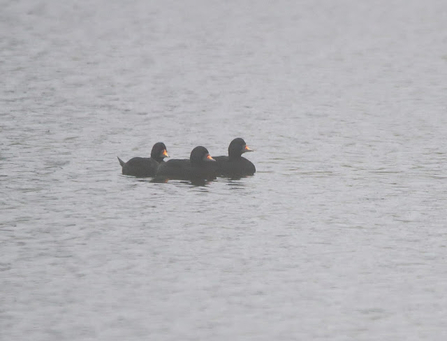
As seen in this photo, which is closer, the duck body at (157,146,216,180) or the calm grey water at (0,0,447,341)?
the calm grey water at (0,0,447,341)

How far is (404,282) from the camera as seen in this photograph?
11328mm

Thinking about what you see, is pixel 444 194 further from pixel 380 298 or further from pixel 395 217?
pixel 380 298

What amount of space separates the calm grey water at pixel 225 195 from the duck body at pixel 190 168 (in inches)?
18.3

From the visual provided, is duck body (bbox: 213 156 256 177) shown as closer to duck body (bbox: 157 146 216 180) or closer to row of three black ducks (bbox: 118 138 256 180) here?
row of three black ducks (bbox: 118 138 256 180)

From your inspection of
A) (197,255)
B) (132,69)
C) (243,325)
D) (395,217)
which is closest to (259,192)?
(395,217)

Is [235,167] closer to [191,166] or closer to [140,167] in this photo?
[191,166]

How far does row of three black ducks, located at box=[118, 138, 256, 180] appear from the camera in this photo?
17.5 m

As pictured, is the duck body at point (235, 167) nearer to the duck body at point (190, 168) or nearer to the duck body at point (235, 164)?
the duck body at point (235, 164)

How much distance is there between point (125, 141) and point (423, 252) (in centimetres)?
941

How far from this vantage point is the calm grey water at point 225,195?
10.3 metres

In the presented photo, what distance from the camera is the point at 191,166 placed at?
17.5m

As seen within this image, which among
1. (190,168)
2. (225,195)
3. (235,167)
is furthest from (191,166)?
(225,195)

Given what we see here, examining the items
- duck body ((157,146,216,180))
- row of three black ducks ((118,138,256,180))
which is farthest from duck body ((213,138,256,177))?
duck body ((157,146,216,180))

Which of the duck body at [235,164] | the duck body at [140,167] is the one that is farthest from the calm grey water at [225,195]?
the duck body at [235,164]
